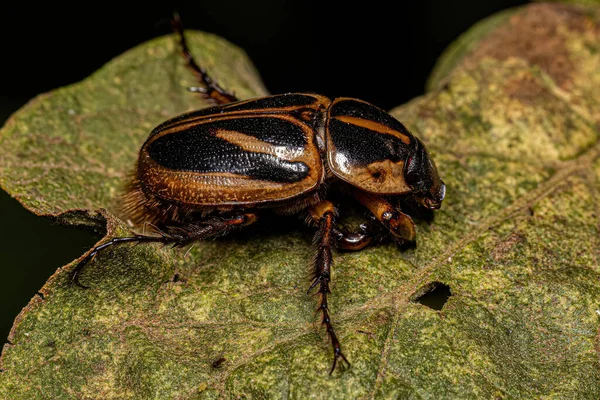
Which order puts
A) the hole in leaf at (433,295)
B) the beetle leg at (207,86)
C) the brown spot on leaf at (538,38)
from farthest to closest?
the brown spot on leaf at (538,38) → the beetle leg at (207,86) → the hole in leaf at (433,295)

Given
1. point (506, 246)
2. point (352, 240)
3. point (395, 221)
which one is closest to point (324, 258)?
point (352, 240)

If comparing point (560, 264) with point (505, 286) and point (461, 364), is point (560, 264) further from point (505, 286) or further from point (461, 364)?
point (461, 364)

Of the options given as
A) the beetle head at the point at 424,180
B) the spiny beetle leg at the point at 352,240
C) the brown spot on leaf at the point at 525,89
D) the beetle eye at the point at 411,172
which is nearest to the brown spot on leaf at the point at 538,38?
the brown spot on leaf at the point at 525,89

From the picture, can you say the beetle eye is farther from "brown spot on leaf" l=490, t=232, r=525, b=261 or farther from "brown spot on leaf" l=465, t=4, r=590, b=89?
"brown spot on leaf" l=465, t=4, r=590, b=89

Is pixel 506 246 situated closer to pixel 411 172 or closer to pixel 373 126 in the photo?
pixel 411 172

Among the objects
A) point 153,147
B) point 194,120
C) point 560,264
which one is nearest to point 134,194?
point 153,147

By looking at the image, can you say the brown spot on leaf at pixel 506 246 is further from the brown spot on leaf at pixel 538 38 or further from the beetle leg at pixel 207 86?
the beetle leg at pixel 207 86
